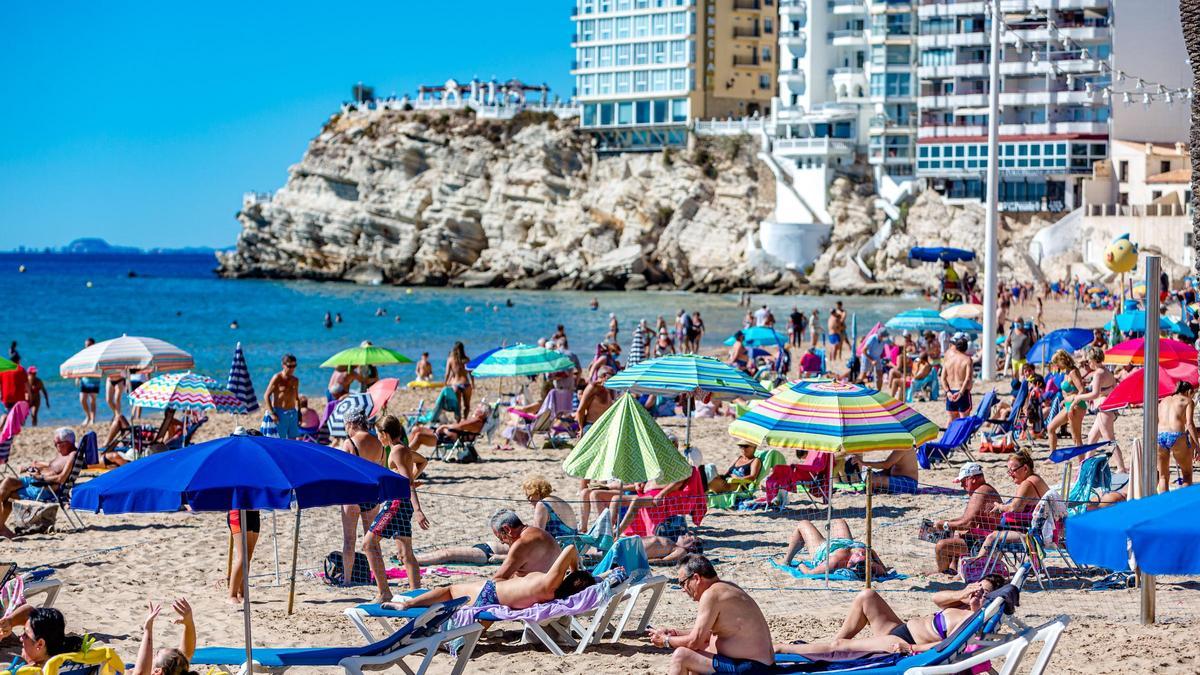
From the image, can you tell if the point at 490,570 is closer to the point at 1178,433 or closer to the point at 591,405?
the point at 1178,433

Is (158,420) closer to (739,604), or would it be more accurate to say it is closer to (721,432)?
(721,432)

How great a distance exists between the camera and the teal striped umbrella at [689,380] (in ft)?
43.4

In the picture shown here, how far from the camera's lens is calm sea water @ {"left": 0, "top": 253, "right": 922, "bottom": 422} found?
143 ft

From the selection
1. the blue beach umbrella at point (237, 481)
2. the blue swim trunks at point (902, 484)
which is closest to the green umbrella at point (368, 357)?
the blue swim trunks at point (902, 484)

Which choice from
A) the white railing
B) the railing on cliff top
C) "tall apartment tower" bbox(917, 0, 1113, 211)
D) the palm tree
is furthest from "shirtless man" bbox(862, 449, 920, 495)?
the railing on cliff top

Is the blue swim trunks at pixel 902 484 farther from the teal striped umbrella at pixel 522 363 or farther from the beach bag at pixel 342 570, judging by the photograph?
the teal striped umbrella at pixel 522 363

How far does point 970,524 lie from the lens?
995 cm

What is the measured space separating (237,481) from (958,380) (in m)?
12.8

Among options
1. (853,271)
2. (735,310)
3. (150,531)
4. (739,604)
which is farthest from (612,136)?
(739,604)

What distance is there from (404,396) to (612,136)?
59076 millimetres

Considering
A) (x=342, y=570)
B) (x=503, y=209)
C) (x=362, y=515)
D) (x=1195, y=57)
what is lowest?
(x=342, y=570)

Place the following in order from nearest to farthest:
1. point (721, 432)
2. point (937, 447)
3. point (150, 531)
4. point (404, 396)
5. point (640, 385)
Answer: point (150, 531)
point (640, 385)
point (937, 447)
point (721, 432)
point (404, 396)

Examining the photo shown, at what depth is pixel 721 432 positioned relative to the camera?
1861 centimetres

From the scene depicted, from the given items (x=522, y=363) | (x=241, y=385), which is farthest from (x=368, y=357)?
(x=241, y=385)
